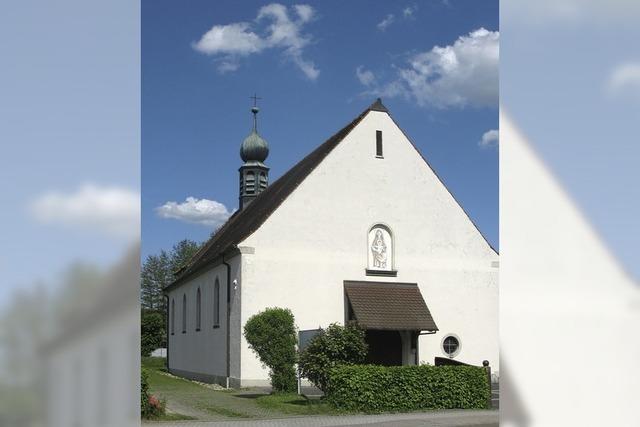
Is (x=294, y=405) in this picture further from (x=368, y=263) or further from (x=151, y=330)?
(x=151, y=330)

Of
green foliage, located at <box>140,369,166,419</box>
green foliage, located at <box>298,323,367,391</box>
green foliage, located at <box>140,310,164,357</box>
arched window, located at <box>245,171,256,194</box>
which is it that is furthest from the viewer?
green foliage, located at <box>140,310,164,357</box>

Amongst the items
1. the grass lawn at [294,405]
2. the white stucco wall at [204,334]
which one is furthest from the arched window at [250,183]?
the grass lawn at [294,405]

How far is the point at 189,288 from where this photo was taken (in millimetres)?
32250

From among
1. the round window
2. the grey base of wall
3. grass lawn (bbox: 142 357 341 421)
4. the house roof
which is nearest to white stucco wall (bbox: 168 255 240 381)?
the grey base of wall

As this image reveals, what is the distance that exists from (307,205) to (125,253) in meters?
20.8

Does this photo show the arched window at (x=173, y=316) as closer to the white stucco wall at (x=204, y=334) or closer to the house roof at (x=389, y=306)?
the white stucco wall at (x=204, y=334)

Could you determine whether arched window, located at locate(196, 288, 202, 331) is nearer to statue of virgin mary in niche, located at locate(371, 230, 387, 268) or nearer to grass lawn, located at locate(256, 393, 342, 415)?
statue of virgin mary in niche, located at locate(371, 230, 387, 268)

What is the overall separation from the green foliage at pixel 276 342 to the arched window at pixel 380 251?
4482 mm

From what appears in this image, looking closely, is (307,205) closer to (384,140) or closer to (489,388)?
(384,140)

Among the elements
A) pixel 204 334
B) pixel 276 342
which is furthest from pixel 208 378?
pixel 276 342

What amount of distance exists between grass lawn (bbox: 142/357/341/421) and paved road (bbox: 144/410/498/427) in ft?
3.13

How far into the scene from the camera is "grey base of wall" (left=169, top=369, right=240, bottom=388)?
22547mm

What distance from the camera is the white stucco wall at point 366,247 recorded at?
22812 mm

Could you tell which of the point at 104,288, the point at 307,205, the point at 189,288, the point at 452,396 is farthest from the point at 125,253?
the point at 189,288
